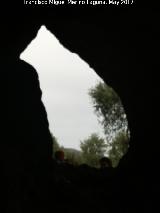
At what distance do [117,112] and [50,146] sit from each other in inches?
1271

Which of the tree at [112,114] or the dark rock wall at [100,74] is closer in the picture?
the dark rock wall at [100,74]

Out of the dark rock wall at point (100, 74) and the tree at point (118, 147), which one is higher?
the tree at point (118, 147)

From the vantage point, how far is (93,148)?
51.7 metres

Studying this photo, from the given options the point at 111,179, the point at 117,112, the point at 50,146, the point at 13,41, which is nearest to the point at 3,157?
the point at 50,146

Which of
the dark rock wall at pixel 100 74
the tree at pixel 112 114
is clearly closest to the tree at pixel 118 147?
the tree at pixel 112 114

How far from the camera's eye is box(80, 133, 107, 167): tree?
49250 mm

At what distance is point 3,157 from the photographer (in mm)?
8789

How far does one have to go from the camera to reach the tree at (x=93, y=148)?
162 ft

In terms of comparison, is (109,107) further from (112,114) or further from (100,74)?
(100,74)

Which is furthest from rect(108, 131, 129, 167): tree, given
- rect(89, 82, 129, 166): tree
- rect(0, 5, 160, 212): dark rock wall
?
rect(0, 5, 160, 212): dark rock wall

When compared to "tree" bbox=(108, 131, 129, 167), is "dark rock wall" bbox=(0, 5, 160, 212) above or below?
below

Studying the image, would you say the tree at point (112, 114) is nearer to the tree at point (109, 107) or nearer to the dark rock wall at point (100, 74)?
the tree at point (109, 107)

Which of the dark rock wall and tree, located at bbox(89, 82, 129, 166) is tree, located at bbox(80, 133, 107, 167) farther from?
the dark rock wall

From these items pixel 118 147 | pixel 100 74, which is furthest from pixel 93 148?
pixel 100 74
